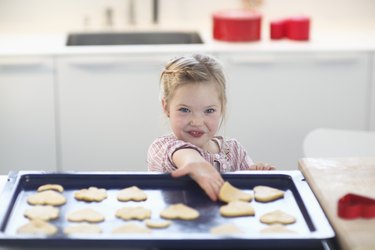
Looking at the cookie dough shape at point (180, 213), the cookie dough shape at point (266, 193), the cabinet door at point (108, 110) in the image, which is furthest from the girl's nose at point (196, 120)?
the cabinet door at point (108, 110)

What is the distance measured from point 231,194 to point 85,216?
298 mm

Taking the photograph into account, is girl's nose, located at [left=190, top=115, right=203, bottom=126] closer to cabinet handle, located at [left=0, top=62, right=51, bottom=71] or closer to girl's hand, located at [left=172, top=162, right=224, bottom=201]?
girl's hand, located at [left=172, top=162, right=224, bottom=201]

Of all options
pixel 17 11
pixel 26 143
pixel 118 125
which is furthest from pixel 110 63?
pixel 17 11

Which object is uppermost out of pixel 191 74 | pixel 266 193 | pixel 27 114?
pixel 191 74

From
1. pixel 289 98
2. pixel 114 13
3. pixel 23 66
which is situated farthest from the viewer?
pixel 114 13

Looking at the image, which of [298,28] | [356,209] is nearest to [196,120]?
[356,209]

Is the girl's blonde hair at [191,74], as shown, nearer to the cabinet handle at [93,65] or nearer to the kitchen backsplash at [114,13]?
the cabinet handle at [93,65]

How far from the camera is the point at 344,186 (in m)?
1.57

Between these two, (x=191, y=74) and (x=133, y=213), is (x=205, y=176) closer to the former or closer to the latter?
(x=133, y=213)

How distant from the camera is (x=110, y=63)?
130 inches

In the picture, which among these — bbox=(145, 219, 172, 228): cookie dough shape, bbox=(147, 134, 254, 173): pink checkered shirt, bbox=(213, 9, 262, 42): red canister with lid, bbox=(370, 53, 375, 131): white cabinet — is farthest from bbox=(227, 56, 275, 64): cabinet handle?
bbox=(145, 219, 172, 228): cookie dough shape

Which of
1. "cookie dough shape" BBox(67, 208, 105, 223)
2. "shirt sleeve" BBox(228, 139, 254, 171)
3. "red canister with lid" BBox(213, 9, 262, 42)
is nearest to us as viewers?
"cookie dough shape" BBox(67, 208, 105, 223)

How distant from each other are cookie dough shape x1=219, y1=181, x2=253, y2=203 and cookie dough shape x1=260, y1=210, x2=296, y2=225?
0.09m

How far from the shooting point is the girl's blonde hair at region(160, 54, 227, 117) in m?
1.87
